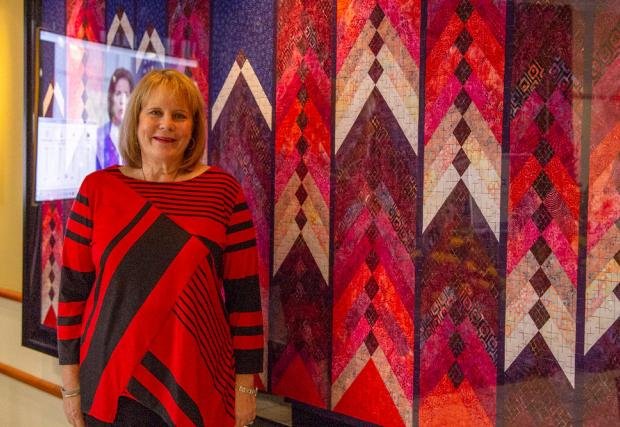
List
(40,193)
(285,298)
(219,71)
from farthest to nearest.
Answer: (40,193) → (219,71) → (285,298)

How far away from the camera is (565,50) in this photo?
5.23 ft

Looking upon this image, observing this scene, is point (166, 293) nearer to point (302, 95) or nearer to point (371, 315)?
point (371, 315)

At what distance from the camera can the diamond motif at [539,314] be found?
1645 millimetres

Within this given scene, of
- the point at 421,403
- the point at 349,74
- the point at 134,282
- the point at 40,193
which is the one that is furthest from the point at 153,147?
the point at 40,193

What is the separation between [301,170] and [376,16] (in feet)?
1.62

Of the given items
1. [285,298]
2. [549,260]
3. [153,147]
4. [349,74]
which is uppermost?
[349,74]

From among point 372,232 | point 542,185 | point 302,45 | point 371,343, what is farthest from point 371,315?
point 302,45

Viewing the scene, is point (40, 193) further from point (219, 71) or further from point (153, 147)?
point (153, 147)

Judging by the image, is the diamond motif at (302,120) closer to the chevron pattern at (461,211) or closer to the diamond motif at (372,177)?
the diamond motif at (372,177)

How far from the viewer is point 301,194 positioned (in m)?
2.18

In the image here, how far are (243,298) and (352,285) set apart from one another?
32 cm

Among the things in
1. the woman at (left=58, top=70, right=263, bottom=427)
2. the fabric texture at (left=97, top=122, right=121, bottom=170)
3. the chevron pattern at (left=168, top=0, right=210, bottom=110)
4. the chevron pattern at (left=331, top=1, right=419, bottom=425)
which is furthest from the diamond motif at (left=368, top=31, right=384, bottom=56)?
the fabric texture at (left=97, top=122, right=121, bottom=170)

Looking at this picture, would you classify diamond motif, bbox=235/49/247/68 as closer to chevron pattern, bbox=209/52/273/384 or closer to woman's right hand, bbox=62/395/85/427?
chevron pattern, bbox=209/52/273/384

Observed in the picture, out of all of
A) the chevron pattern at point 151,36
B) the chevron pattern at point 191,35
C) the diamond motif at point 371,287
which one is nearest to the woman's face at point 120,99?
the chevron pattern at point 151,36
